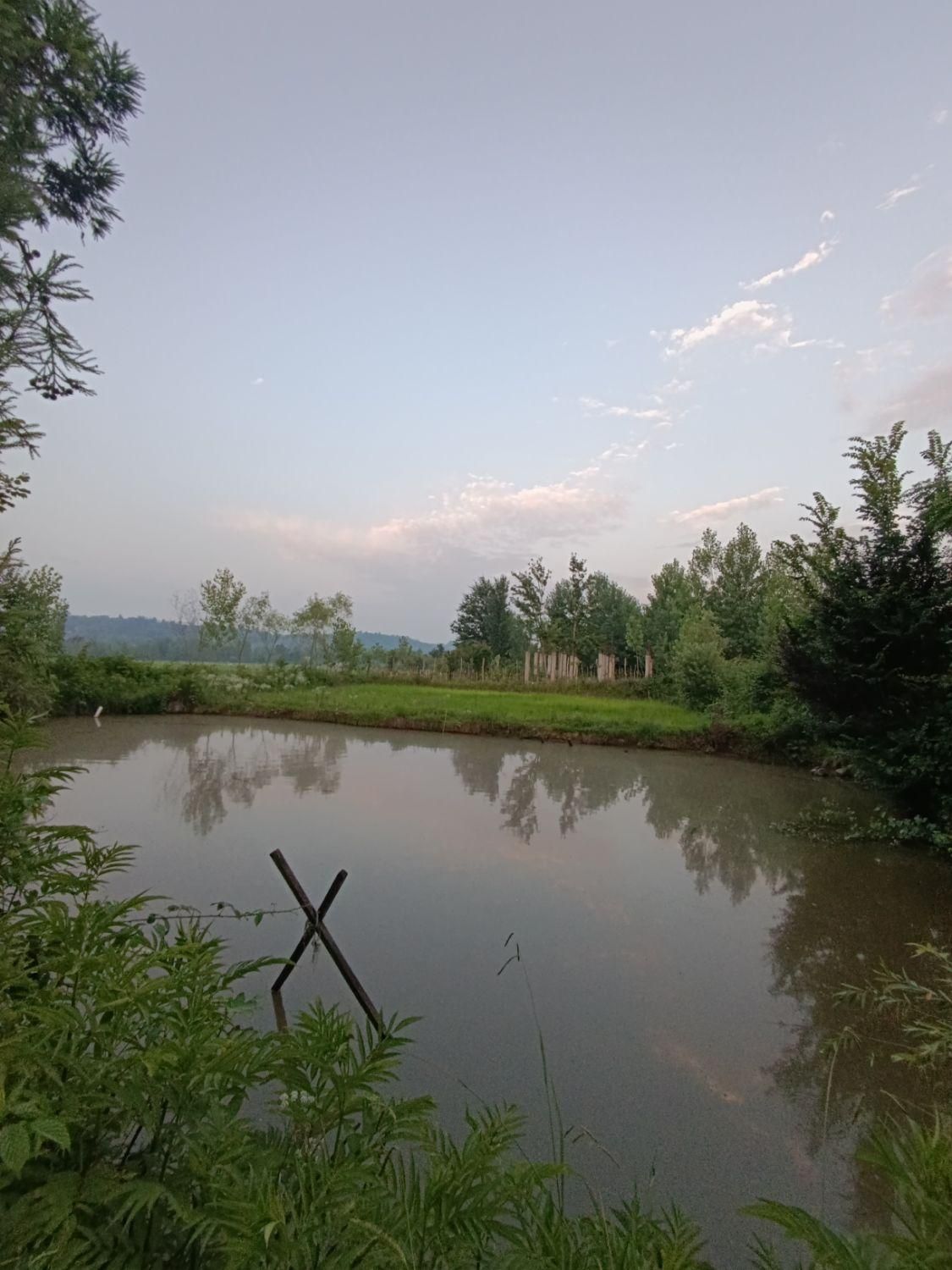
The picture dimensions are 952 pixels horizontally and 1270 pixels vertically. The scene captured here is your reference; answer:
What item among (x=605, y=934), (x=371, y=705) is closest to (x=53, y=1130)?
(x=605, y=934)

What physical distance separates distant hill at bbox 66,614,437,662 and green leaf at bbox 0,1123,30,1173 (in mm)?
20858

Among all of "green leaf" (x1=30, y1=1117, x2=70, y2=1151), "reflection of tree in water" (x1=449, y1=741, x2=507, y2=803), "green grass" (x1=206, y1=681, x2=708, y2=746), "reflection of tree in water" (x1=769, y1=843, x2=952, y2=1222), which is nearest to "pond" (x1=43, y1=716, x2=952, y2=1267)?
"reflection of tree in water" (x1=769, y1=843, x2=952, y2=1222)

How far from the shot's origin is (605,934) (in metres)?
4.86

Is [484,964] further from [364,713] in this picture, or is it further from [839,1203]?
[364,713]

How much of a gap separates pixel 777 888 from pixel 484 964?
3362 mm

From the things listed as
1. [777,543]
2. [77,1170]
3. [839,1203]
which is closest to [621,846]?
[839,1203]

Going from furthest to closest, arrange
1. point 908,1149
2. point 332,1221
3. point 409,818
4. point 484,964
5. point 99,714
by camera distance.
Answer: point 99,714 < point 409,818 < point 484,964 < point 908,1149 < point 332,1221

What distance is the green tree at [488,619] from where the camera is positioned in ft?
134

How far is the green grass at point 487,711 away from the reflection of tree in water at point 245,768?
7.18 ft

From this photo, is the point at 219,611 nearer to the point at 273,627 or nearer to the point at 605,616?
the point at 273,627

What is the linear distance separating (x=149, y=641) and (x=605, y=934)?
A: 72.9 metres

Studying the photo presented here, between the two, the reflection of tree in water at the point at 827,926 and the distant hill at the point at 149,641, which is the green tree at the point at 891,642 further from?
the distant hill at the point at 149,641

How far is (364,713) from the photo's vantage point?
16906 millimetres

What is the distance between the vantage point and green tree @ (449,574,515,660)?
40.8 m
